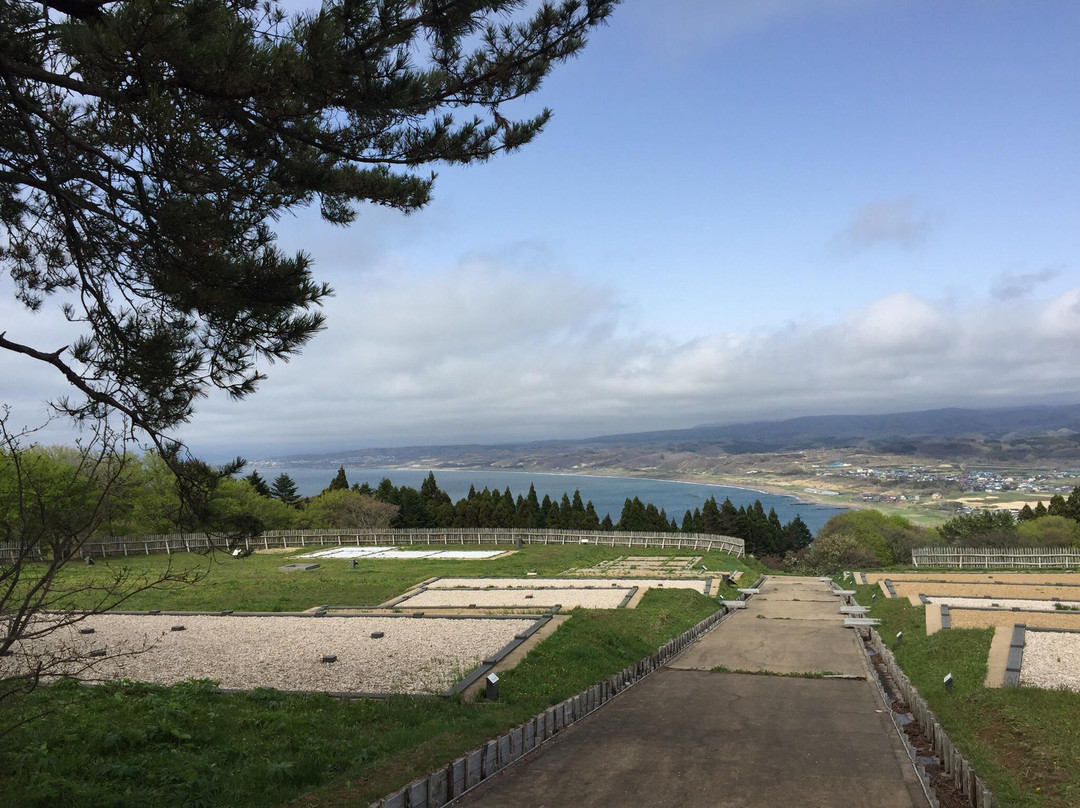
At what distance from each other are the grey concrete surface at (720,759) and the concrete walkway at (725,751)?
11 mm

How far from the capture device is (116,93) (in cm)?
595

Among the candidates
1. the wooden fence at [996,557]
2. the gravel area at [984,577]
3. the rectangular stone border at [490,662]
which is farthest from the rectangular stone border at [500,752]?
the wooden fence at [996,557]

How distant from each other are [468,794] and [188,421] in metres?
4.28

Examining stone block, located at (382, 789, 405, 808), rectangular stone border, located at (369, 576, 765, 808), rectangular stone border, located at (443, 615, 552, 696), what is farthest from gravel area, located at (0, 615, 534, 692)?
stone block, located at (382, 789, 405, 808)

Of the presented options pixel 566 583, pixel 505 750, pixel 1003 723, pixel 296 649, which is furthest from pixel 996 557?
pixel 505 750

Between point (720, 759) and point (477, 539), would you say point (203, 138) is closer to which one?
point (720, 759)

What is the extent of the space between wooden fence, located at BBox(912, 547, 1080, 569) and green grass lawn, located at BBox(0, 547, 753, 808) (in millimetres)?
27408

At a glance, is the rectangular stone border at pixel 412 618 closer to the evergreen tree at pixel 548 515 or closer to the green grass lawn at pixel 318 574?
the green grass lawn at pixel 318 574

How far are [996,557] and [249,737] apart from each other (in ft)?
117

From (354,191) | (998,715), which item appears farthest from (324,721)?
(998,715)

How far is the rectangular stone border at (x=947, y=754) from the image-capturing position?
20.2 feet

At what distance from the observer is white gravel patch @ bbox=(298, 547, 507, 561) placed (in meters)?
34.1

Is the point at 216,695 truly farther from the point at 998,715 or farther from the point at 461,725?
the point at 998,715

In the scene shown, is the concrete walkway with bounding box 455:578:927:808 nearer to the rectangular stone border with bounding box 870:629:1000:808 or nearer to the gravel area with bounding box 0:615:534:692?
the rectangular stone border with bounding box 870:629:1000:808
